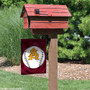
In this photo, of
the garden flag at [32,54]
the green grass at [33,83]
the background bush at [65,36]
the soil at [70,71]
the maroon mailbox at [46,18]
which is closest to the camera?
the maroon mailbox at [46,18]

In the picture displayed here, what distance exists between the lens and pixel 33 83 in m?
7.93

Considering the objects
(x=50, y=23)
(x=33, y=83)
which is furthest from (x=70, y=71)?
(x=50, y=23)

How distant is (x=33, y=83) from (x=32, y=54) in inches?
111

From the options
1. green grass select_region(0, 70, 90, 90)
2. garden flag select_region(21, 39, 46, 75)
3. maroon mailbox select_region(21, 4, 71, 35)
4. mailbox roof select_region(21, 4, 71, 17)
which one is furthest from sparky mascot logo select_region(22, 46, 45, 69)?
green grass select_region(0, 70, 90, 90)

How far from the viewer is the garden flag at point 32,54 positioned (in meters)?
5.28

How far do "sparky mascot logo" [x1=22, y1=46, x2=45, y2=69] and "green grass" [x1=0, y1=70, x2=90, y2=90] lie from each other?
2056mm

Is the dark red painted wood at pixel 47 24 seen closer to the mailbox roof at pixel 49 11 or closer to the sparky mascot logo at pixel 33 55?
the mailbox roof at pixel 49 11

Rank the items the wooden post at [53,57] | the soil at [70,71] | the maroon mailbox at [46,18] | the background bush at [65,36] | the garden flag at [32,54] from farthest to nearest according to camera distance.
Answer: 1. the background bush at [65,36]
2. the soil at [70,71]
3. the garden flag at [32,54]
4. the wooden post at [53,57]
5. the maroon mailbox at [46,18]

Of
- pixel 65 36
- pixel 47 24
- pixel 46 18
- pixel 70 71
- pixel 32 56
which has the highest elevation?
pixel 46 18

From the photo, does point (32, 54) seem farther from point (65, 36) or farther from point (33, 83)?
point (65, 36)

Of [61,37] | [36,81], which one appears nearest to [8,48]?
[61,37]

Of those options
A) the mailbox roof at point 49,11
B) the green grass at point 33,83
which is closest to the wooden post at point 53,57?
the mailbox roof at point 49,11

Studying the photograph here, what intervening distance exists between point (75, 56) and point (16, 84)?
3.95m

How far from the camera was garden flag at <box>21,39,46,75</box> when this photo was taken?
5281mm
